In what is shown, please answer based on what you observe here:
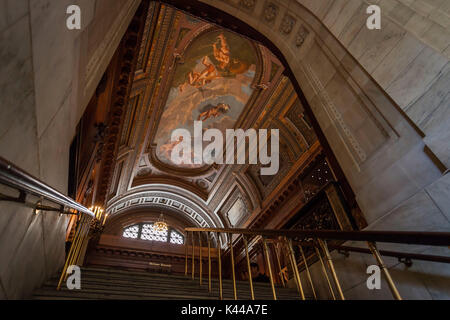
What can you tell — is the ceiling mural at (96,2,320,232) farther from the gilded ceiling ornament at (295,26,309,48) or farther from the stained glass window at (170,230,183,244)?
the gilded ceiling ornament at (295,26,309,48)

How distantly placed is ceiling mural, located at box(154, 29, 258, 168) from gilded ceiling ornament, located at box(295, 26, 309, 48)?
4.14 metres

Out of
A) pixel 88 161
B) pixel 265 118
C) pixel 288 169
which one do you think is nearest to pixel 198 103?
pixel 265 118

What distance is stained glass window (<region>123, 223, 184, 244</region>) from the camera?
13763 mm

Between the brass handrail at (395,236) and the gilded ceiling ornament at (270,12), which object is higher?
the gilded ceiling ornament at (270,12)

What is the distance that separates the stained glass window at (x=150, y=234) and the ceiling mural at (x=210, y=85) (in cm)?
493

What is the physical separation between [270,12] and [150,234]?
1221 cm

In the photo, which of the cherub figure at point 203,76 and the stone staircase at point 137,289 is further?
the cherub figure at point 203,76

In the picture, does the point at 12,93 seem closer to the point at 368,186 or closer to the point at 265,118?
the point at 368,186

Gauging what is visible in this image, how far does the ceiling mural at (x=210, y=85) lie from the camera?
9164mm

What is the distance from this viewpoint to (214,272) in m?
12.7

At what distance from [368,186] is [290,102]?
7.03 m

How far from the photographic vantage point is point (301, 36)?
4996mm

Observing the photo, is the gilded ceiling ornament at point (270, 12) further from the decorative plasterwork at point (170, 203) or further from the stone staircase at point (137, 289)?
the decorative plasterwork at point (170, 203)

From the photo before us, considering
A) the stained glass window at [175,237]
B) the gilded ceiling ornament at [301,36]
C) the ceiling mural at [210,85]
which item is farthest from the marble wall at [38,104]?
the stained glass window at [175,237]
